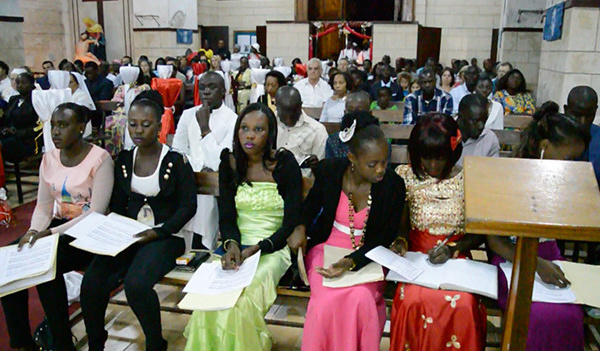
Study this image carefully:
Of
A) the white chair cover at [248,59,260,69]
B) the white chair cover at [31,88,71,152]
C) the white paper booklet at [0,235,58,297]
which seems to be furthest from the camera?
the white chair cover at [248,59,260,69]

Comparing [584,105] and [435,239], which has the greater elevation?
[584,105]

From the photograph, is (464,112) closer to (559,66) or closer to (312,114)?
(312,114)

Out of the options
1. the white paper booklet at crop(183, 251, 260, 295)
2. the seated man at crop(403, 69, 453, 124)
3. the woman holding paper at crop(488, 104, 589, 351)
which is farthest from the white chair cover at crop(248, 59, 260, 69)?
the white paper booklet at crop(183, 251, 260, 295)

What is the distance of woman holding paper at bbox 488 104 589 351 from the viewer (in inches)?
89.3

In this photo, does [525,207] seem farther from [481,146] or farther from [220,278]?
[481,146]

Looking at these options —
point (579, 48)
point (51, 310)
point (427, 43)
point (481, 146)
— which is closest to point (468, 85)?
point (579, 48)

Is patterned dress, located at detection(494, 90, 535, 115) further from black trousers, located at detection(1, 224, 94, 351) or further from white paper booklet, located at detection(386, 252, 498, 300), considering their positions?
black trousers, located at detection(1, 224, 94, 351)

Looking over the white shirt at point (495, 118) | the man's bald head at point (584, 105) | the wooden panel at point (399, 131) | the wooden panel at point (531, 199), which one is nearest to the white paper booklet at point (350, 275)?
the wooden panel at point (531, 199)

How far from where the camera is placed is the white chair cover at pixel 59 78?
20.6 ft

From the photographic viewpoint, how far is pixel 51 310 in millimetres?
2713

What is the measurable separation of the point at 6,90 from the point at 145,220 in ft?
17.5

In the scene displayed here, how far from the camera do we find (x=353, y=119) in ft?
9.09

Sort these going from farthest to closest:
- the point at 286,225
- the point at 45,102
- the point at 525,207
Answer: the point at 45,102 < the point at 286,225 < the point at 525,207

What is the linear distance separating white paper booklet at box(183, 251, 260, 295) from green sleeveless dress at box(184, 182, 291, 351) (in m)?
0.05
